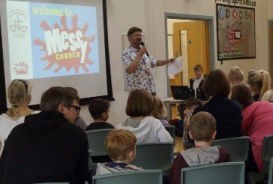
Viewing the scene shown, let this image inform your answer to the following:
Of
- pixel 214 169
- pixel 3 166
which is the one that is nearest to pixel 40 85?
pixel 3 166

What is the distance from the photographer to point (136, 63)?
5.11 meters

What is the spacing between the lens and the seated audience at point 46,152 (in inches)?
86.8

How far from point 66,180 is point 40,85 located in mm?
3053

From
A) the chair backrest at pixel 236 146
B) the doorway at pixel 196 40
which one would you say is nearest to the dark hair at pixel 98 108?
the chair backrest at pixel 236 146

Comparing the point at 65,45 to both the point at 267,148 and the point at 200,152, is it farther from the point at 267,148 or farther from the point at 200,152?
the point at 200,152

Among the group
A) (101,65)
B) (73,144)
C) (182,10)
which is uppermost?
(182,10)

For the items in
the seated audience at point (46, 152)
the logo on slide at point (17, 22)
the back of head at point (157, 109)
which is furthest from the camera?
the logo on slide at point (17, 22)

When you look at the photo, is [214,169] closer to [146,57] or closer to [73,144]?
[73,144]

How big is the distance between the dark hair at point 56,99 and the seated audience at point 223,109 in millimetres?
1322

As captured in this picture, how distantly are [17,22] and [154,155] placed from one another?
8.57 feet

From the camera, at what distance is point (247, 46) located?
955 centimetres

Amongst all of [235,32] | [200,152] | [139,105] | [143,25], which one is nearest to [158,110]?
[139,105]

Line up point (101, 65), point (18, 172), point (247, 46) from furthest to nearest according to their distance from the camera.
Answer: point (247, 46) → point (101, 65) → point (18, 172)

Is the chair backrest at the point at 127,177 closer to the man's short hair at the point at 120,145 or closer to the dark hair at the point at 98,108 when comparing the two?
the man's short hair at the point at 120,145
